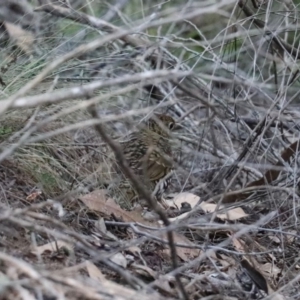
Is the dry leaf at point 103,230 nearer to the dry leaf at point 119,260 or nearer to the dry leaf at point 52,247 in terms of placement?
the dry leaf at point 119,260

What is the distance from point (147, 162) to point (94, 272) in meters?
1.34

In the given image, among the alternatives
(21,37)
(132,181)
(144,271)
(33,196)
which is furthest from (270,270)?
(21,37)

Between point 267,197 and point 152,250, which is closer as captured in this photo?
point 152,250

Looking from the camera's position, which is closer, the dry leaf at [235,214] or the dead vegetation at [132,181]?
the dead vegetation at [132,181]

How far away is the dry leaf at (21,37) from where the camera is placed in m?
4.25

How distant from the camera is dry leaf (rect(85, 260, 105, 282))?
2.72 m

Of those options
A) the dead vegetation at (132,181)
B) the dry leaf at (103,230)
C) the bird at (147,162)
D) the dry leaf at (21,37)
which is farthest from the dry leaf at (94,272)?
the dry leaf at (21,37)

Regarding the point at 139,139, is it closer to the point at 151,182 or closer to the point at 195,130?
the point at 151,182

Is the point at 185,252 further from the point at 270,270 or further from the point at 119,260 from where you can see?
the point at 119,260

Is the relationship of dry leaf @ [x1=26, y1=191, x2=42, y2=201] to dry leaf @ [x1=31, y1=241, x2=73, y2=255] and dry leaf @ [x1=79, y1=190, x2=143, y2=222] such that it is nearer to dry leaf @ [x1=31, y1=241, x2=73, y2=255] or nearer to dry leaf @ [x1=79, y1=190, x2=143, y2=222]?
dry leaf @ [x1=79, y1=190, x2=143, y2=222]

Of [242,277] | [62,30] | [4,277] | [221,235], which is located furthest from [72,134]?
[4,277]

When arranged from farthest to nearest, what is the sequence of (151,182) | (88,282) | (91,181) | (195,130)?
(195,130)
(151,182)
(91,181)
(88,282)

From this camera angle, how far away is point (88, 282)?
89.4 inches

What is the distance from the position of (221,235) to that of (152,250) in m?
0.59
